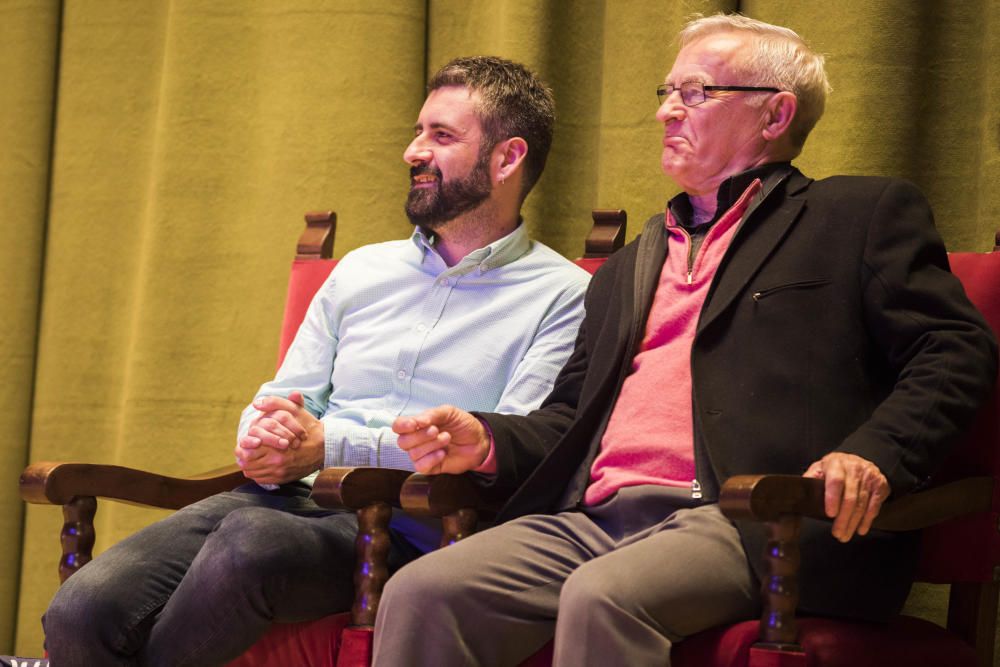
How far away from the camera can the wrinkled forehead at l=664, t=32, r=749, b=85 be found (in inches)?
88.2

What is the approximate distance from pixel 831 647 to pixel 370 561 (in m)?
0.66

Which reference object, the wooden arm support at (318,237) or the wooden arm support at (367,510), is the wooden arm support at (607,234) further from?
the wooden arm support at (367,510)

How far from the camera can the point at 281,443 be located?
2.20m

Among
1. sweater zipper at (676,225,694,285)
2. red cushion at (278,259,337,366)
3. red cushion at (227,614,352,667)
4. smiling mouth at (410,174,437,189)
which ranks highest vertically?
smiling mouth at (410,174,437,189)

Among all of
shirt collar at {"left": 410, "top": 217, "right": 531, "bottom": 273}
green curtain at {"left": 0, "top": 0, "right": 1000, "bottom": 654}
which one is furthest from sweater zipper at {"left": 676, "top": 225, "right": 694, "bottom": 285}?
green curtain at {"left": 0, "top": 0, "right": 1000, "bottom": 654}

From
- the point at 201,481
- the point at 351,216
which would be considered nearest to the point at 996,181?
the point at 351,216

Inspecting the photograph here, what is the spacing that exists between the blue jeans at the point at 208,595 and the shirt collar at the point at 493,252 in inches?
24.9

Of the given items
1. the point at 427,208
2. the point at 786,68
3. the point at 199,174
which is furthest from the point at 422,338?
the point at 199,174

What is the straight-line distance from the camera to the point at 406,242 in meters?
2.63

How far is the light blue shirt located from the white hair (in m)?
0.49

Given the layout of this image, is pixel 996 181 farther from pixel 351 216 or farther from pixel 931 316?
pixel 351 216

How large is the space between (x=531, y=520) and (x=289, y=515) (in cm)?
38

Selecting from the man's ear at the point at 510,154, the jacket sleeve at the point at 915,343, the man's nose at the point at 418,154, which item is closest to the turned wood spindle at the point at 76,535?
the man's nose at the point at 418,154

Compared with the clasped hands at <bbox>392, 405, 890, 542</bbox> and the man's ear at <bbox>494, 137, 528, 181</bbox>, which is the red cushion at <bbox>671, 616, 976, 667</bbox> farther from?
the man's ear at <bbox>494, 137, 528, 181</bbox>
